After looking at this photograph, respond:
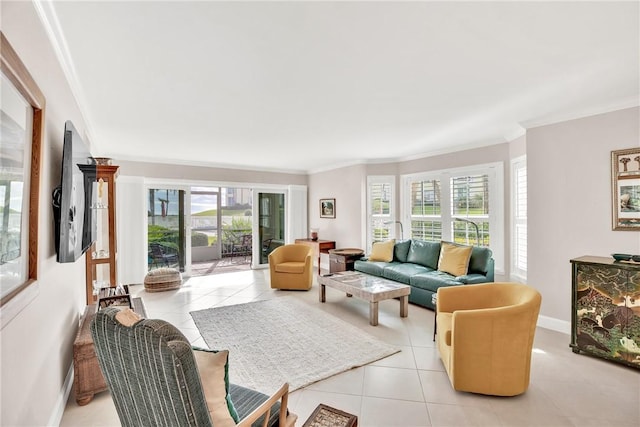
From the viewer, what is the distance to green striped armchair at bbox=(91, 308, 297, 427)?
1.00 meters

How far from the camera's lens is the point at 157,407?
1.07 m

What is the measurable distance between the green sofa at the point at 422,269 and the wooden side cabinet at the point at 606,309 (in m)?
1.27

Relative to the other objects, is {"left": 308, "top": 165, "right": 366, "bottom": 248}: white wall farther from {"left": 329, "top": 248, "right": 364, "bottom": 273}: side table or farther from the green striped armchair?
the green striped armchair

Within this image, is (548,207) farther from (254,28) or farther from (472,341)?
(254,28)

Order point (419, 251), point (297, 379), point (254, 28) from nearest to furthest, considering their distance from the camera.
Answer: point (254, 28), point (297, 379), point (419, 251)

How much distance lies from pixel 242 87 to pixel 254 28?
893mm

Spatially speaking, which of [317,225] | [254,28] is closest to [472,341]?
[254,28]

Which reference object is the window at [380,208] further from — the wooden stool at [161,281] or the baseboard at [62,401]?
the baseboard at [62,401]

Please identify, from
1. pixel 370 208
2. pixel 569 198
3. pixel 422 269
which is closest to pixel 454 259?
pixel 422 269

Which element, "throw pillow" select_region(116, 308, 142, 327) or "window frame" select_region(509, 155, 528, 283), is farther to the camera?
"window frame" select_region(509, 155, 528, 283)

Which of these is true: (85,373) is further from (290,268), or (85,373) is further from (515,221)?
(515,221)

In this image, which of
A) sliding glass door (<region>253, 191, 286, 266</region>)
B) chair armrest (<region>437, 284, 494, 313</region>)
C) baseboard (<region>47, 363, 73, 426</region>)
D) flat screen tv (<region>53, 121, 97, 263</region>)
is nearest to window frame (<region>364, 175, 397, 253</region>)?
sliding glass door (<region>253, 191, 286, 266</region>)

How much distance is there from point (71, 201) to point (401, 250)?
4720 millimetres

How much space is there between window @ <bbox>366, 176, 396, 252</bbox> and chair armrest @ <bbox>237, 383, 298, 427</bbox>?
16.5 feet
